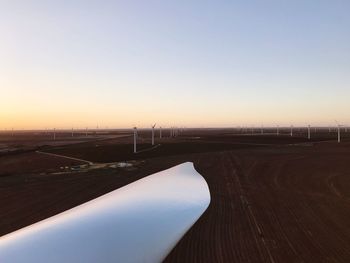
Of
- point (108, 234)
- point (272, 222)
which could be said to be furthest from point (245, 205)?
point (108, 234)

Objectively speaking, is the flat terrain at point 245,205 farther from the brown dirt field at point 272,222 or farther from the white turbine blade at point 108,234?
the white turbine blade at point 108,234

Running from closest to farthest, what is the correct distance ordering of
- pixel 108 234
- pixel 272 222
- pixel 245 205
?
pixel 108 234
pixel 272 222
pixel 245 205

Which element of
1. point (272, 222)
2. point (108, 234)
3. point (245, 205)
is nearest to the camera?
point (108, 234)

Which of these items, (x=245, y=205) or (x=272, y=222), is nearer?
Result: (x=272, y=222)

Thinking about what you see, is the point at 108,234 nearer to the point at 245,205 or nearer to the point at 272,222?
the point at 272,222

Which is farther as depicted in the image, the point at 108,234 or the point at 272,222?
the point at 272,222

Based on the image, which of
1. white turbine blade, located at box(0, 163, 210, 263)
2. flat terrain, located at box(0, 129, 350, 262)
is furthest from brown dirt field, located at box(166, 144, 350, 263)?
white turbine blade, located at box(0, 163, 210, 263)

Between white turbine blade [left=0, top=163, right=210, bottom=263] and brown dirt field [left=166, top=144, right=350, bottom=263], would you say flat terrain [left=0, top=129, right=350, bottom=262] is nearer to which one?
brown dirt field [left=166, top=144, right=350, bottom=263]

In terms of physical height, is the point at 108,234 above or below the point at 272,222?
above
